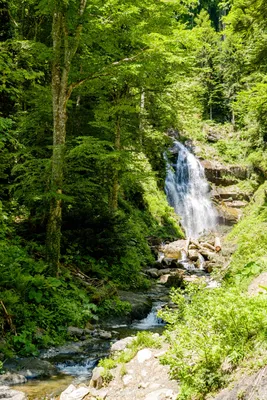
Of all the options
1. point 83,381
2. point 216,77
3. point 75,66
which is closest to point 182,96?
point 75,66

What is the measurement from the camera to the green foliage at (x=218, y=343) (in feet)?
12.7

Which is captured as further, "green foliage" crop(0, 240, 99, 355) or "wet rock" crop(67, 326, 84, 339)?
"wet rock" crop(67, 326, 84, 339)

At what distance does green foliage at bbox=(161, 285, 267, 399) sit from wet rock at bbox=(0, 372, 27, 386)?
2.83 meters

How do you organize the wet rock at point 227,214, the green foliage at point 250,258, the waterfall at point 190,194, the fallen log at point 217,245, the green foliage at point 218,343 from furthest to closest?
1. the wet rock at point 227,214
2. the waterfall at point 190,194
3. the fallen log at point 217,245
4. the green foliage at point 250,258
5. the green foliage at point 218,343

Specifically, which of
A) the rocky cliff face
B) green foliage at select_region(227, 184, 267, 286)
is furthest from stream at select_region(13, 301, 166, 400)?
the rocky cliff face

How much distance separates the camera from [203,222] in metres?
28.1

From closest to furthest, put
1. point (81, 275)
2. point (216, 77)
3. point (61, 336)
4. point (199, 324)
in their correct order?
point (199, 324), point (61, 336), point (81, 275), point (216, 77)

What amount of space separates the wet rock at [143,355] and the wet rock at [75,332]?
272 cm

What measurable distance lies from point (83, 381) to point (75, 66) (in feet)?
27.8

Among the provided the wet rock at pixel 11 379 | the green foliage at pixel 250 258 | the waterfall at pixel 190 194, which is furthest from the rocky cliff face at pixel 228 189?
the wet rock at pixel 11 379

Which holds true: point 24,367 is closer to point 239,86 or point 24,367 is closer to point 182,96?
point 182,96

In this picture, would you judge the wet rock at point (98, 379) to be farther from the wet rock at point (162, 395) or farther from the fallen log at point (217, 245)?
the fallen log at point (217, 245)

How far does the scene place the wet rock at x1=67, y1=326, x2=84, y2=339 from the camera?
816 centimetres

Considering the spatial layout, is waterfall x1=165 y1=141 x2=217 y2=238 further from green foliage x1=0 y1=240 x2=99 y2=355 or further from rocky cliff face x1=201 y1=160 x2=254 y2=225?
green foliage x1=0 y1=240 x2=99 y2=355
